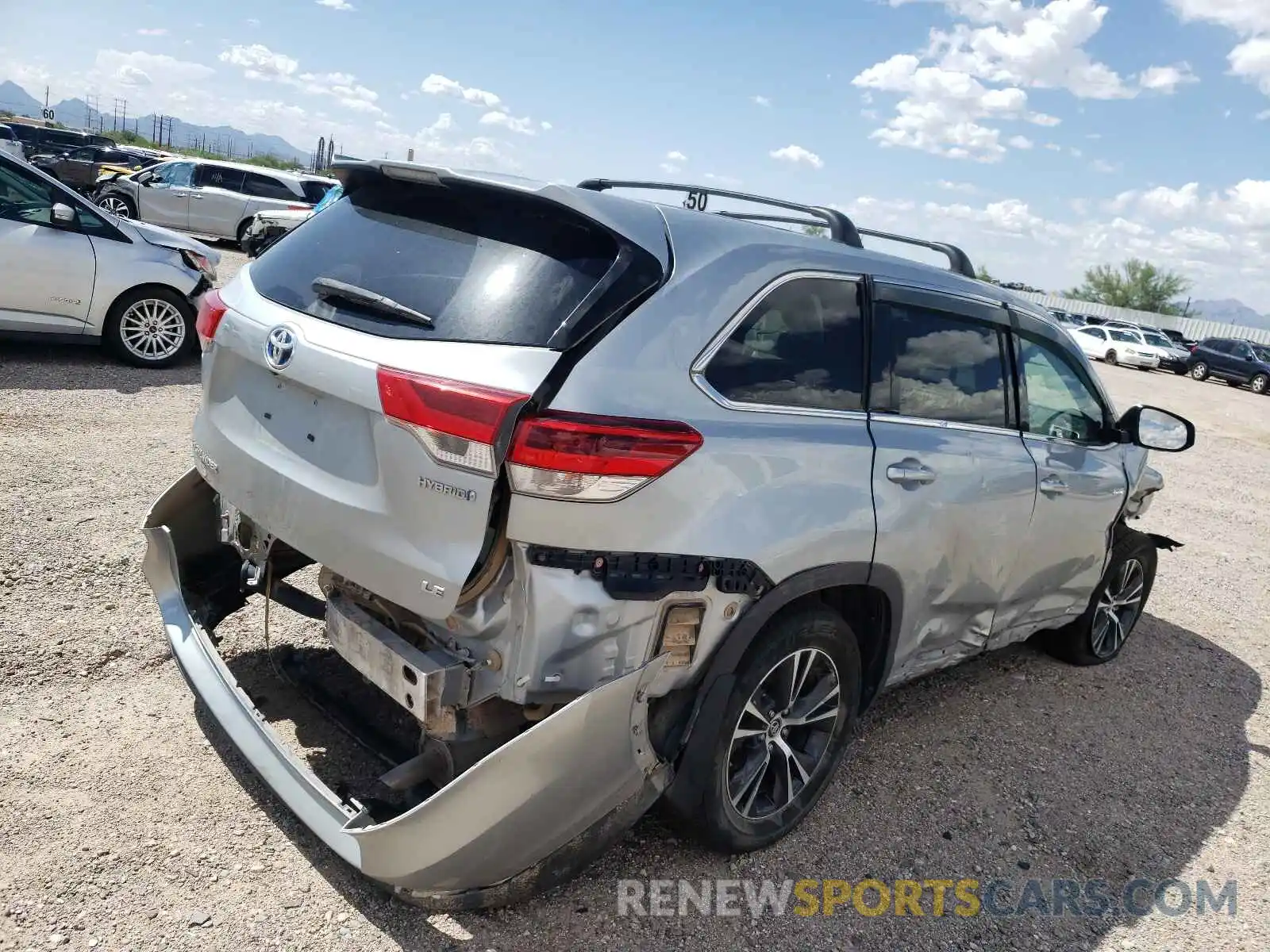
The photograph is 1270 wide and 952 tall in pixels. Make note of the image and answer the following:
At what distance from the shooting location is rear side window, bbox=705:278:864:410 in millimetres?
2631

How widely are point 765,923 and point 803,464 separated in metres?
1.33

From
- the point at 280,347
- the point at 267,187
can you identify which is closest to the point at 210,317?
the point at 280,347

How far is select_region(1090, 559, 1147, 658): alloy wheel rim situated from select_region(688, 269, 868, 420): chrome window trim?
2671 mm

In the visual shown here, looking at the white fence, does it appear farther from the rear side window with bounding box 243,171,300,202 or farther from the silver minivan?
the silver minivan

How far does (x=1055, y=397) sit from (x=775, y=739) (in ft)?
6.95

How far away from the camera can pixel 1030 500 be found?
148 inches

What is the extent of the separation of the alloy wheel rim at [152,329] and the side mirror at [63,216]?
79 centimetres

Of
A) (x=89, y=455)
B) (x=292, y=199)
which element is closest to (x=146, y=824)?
(x=89, y=455)

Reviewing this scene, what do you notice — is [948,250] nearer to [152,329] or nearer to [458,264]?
[458,264]

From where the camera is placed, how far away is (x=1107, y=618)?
498cm

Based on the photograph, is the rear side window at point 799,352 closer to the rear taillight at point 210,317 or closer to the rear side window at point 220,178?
the rear taillight at point 210,317

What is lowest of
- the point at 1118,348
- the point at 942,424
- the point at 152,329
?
the point at 152,329

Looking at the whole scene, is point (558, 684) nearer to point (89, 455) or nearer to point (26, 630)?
point (26, 630)

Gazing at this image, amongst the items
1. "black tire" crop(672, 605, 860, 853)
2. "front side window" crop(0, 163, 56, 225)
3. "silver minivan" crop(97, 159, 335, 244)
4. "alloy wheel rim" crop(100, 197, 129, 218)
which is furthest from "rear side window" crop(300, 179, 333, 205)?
"black tire" crop(672, 605, 860, 853)
